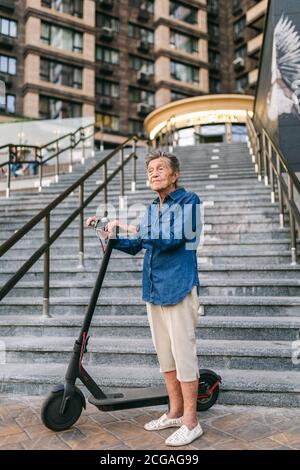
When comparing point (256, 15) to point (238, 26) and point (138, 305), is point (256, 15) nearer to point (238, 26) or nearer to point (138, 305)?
point (238, 26)

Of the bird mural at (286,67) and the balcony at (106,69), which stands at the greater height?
the balcony at (106,69)

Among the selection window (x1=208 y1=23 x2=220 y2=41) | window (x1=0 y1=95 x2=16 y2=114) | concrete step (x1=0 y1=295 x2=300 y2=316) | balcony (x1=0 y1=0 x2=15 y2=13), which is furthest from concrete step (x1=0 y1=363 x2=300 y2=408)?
window (x1=208 y1=23 x2=220 y2=41)

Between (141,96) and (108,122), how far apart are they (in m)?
3.92

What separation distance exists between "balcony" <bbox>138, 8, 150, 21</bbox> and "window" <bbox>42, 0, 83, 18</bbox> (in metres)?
5.60

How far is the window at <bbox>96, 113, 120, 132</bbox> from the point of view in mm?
30730

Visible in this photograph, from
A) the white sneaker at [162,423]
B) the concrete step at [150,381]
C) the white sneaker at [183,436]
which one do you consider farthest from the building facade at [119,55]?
the white sneaker at [183,436]

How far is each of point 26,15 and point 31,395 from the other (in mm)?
29331

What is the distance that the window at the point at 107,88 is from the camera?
31.4 meters

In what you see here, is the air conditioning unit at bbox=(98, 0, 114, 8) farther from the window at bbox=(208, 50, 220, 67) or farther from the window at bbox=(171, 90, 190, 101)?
the window at bbox=(208, 50, 220, 67)

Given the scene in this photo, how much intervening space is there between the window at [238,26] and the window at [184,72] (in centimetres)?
682

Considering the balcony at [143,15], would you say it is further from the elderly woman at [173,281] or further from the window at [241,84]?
the elderly woman at [173,281]

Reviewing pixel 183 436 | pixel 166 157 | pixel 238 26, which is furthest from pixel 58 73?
pixel 183 436

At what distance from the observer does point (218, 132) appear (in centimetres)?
2655

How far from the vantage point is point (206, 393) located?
2.99m
